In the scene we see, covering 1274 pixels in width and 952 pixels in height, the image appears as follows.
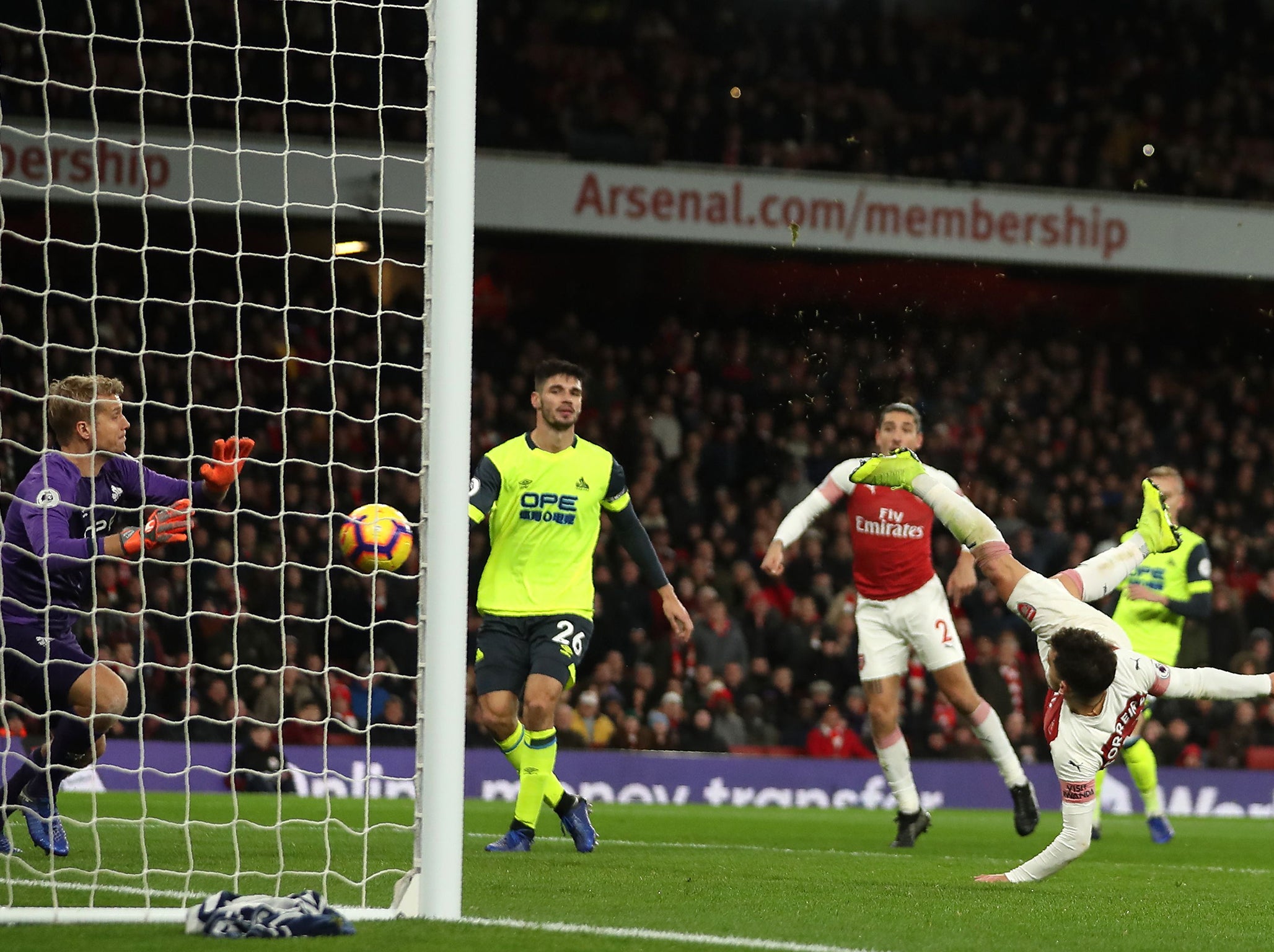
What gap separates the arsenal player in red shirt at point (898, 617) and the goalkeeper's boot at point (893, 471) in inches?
58.2

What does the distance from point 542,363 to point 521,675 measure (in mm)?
1430

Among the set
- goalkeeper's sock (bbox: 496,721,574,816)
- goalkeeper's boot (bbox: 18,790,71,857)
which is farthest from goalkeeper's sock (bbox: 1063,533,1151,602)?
goalkeeper's boot (bbox: 18,790,71,857)

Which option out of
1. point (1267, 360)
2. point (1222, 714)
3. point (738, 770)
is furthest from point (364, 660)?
point (1267, 360)

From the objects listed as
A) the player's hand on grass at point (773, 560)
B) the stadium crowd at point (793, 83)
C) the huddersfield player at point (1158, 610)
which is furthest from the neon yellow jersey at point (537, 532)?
the stadium crowd at point (793, 83)

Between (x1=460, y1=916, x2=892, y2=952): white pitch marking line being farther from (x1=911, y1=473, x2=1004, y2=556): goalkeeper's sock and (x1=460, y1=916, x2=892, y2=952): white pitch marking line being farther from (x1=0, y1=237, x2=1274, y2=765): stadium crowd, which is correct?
(x1=0, y1=237, x2=1274, y2=765): stadium crowd

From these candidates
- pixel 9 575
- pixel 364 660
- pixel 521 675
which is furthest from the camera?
pixel 364 660

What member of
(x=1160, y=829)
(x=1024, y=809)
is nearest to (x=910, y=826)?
(x=1024, y=809)

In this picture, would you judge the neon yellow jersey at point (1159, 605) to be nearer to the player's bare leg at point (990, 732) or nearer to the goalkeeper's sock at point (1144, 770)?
the goalkeeper's sock at point (1144, 770)

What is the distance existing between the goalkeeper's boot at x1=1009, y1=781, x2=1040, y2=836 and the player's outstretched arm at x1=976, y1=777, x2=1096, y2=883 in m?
2.39

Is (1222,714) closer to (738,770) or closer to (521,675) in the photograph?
(738,770)

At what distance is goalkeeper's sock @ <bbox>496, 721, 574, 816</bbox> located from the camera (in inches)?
296

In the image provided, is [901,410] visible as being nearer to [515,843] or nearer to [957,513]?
[957,513]

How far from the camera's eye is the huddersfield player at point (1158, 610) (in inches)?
413

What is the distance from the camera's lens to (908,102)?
2088 centimetres
